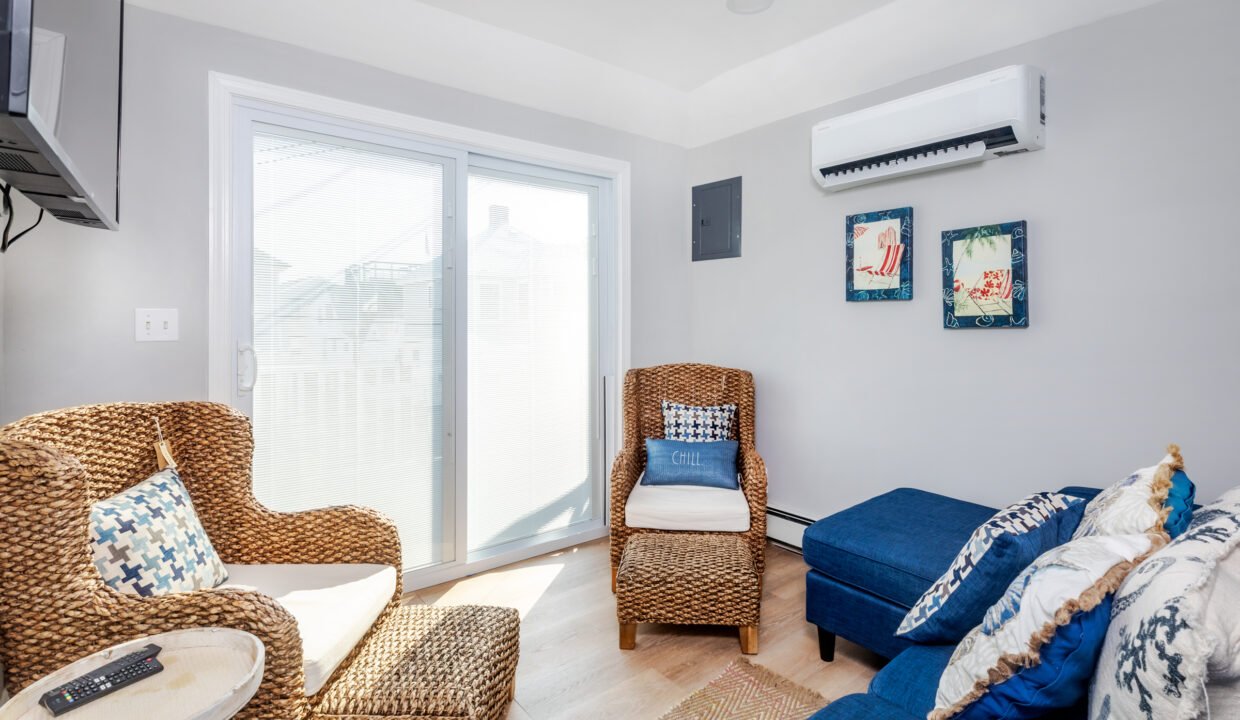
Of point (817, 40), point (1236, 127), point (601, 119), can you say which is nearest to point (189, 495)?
point (601, 119)

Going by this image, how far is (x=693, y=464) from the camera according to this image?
9.46 ft

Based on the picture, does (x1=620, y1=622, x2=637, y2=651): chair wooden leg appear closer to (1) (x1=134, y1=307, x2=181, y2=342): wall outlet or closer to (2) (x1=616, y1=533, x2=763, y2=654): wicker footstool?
(2) (x1=616, y1=533, x2=763, y2=654): wicker footstool

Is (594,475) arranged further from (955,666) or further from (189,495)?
(955,666)

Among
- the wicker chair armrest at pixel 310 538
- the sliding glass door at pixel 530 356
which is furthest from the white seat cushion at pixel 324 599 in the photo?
the sliding glass door at pixel 530 356

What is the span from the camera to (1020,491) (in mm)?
2428

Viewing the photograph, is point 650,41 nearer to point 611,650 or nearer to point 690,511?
point 690,511

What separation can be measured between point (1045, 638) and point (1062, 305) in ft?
6.05

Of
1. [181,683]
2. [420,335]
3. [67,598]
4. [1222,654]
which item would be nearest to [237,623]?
[181,683]

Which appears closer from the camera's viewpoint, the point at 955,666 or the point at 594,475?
the point at 955,666

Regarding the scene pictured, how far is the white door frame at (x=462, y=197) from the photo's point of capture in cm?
229

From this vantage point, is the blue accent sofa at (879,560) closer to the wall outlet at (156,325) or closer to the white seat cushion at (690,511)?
the white seat cushion at (690,511)

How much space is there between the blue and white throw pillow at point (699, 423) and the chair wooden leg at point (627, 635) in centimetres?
106

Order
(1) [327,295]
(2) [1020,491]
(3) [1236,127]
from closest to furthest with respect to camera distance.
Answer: (3) [1236,127]
(2) [1020,491]
(1) [327,295]

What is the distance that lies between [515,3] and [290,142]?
44.2 inches
